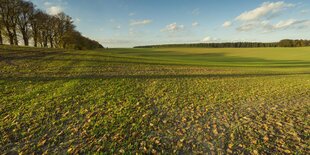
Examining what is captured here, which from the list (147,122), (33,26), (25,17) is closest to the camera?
(147,122)

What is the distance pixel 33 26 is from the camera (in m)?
39.8

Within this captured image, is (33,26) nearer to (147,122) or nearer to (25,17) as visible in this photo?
(25,17)

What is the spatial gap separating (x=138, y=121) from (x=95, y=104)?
252 cm

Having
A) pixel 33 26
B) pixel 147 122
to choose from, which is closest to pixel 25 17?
pixel 33 26

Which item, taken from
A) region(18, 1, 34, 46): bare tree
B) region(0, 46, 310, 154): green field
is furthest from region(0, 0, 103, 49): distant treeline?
region(0, 46, 310, 154): green field

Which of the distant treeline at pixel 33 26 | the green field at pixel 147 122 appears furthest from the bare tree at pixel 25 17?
the green field at pixel 147 122

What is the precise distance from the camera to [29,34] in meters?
41.0

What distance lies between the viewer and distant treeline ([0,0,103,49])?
3334 cm

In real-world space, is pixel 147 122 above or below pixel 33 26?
below

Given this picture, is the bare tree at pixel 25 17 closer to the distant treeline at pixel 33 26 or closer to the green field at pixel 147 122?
the distant treeline at pixel 33 26

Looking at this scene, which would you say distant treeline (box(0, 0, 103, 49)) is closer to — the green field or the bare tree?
the bare tree

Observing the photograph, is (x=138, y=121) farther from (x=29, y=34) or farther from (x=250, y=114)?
(x=29, y=34)

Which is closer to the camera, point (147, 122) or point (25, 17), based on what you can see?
point (147, 122)

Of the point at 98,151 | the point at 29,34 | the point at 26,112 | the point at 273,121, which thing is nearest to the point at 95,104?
the point at 26,112
